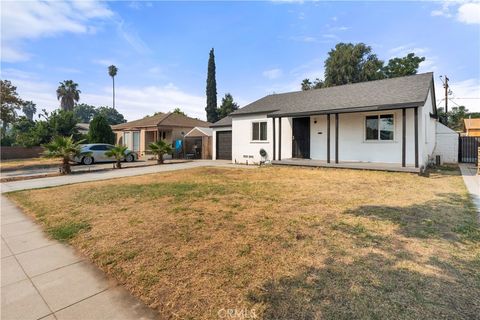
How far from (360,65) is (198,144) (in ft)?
86.2

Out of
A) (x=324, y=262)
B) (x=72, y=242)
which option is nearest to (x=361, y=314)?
(x=324, y=262)

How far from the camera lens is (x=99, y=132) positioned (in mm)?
22562

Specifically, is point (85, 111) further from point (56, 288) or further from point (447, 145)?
point (56, 288)

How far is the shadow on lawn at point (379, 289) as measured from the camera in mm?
2090

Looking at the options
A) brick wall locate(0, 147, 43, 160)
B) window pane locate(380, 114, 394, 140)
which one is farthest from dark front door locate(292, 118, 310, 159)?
brick wall locate(0, 147, 43, 160)

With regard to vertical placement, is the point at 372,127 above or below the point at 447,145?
above

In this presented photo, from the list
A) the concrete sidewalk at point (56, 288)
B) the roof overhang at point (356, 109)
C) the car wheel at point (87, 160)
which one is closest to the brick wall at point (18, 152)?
the car wheel at point (87, 160)

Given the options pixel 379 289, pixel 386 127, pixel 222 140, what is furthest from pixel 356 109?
pixel 222 140

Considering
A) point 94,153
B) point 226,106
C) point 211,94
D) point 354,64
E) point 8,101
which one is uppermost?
point 354,64

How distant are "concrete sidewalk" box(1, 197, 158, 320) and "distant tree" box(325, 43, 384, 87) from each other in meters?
36.4

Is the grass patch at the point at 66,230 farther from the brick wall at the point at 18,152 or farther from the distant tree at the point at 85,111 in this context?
the distant tree at the point at 85,111

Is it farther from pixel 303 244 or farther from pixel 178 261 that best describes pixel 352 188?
pixel 178 261

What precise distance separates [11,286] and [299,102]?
49.0ft

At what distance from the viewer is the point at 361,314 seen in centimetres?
205
